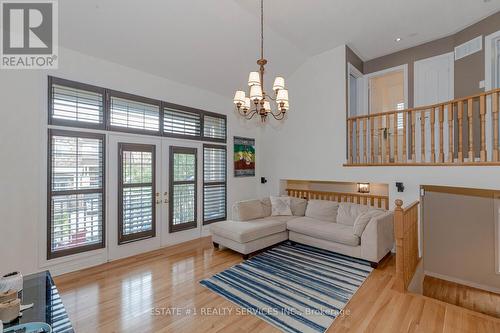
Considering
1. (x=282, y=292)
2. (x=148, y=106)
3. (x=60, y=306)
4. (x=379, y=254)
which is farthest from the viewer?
(x=148, y=106)

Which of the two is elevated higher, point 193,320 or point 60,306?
point 60,306

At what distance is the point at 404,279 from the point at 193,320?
8.74 feet

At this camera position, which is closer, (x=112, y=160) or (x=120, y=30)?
(x=120, y=30)

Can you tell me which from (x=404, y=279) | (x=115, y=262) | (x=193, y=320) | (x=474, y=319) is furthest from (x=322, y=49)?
(x=115, y=262)

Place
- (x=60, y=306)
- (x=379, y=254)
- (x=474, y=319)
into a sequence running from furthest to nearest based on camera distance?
(x=379, y=254)
(x=474, y=319)
(x=60, y=306)

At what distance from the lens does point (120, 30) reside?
11.4 ft

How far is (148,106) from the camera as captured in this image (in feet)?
14.5

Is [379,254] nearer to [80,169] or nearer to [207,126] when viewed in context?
Answer: [207,126]

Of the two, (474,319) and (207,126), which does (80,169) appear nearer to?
(207,126)

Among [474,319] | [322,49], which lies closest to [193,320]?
[474,319]

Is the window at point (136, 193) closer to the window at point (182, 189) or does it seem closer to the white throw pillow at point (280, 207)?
the window at point (182, 189)

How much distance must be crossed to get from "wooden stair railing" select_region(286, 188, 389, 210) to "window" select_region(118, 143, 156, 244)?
3455 mm

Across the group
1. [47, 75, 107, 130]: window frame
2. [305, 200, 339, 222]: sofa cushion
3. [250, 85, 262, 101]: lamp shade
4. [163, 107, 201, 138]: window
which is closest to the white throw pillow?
[305, 200, 339, 222]: sofa cushion

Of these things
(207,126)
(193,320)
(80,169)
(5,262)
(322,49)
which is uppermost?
(322,49)
